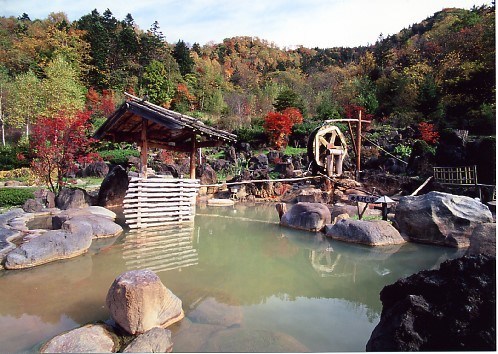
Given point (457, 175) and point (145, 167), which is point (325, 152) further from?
point (145, 167)

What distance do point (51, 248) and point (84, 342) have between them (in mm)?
3211

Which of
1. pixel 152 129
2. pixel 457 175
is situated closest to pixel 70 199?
pixel 152 129

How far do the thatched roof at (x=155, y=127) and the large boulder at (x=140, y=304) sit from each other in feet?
14.7

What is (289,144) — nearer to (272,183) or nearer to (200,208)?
(272,183)

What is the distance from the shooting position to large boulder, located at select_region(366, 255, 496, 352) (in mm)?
2074

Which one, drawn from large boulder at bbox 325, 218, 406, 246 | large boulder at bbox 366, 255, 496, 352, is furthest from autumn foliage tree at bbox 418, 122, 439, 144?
large boulder at bbox 366, 255, 496, 352

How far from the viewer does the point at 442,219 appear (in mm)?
6566

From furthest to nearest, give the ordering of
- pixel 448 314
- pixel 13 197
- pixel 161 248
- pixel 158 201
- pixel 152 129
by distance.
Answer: pixel 13 197 < pixel 152 129 < pixel 158 201 < pixel 161 248 < pixel 448 314

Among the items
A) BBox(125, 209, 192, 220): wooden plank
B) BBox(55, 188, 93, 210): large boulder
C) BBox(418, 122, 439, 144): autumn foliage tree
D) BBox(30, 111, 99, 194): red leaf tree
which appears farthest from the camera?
BBox(418, 122, 439, 144): autumn foliage tree

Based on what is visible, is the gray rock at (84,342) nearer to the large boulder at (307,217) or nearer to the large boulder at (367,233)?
the large boulder at (367,233)

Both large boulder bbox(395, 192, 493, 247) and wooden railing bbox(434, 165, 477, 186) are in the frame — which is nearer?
large boulder bbox(395, 192, 493, 247)

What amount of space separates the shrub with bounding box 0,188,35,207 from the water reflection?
5092 mm

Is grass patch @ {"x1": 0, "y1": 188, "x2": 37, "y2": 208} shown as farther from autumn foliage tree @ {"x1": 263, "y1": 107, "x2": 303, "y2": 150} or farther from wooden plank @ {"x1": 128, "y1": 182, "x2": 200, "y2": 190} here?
autumn foliage tree @ {"x1": 263, "y1": 107, "x2": 303, "y2": 150}

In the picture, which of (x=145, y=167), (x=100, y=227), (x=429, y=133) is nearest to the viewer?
(x=100, y=227)
